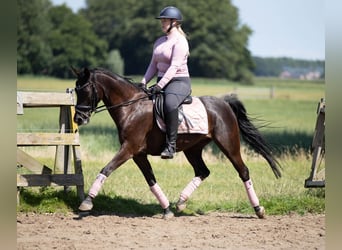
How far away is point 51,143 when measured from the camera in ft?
24.5

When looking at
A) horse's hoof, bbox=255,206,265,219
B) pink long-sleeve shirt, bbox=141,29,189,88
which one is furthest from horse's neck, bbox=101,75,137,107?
horse's hoof, bbox=255,206,265,219

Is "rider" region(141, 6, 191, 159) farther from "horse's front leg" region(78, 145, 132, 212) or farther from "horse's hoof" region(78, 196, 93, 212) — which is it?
"horse's hoof" region(78, 196, 93, 212)

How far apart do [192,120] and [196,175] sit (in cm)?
97

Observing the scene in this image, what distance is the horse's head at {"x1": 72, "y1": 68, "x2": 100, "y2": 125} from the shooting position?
22.5 feet

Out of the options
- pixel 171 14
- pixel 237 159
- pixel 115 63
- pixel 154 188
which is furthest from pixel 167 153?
pixel 115 63

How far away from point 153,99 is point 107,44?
53010 mm

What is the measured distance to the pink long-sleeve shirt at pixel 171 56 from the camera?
6.95 meters

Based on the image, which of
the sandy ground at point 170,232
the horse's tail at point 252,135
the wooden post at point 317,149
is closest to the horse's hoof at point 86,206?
the sandy ground at point 170,232

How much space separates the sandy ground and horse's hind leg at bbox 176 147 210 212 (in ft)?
0.79

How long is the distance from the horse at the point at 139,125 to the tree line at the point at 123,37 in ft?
99.8

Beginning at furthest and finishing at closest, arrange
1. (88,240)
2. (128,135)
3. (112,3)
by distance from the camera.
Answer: (112,3) → (128,135) → (88,240)
